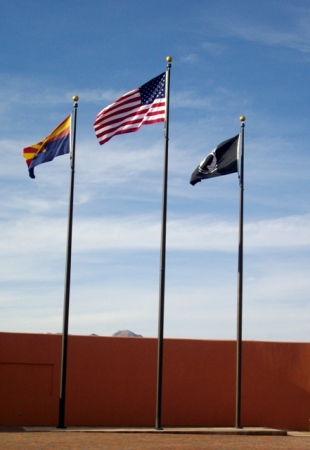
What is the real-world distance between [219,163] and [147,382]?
7.25 m

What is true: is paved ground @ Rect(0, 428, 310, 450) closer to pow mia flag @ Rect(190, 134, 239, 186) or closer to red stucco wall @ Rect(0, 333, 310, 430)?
red stucco wall @ Rect(0, 333, 310, 430)

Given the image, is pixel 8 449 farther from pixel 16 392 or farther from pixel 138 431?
pixel 16 392

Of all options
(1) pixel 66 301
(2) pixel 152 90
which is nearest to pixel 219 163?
(2) pixel 152 90

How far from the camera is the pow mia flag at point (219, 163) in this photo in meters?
22.3

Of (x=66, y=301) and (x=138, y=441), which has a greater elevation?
(x=66, y=301)

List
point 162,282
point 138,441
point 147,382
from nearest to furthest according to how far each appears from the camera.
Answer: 1. point 138,441
2. point 162,282
3. point 147,382

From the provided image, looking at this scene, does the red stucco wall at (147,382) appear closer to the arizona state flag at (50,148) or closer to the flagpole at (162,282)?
the flagpole at (162,282)

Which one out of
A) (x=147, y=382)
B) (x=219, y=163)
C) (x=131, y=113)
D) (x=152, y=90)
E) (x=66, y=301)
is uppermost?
(x=152, y=90)

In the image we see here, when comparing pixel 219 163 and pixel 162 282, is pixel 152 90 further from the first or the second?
pixel 162 282

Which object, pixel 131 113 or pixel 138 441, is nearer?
pixel 138 441

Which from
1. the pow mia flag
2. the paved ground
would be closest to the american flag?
the pow mia flag

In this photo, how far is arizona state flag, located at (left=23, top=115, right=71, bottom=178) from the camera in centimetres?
2208

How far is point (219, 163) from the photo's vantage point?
22500 mm

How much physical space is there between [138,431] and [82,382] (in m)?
3.49
